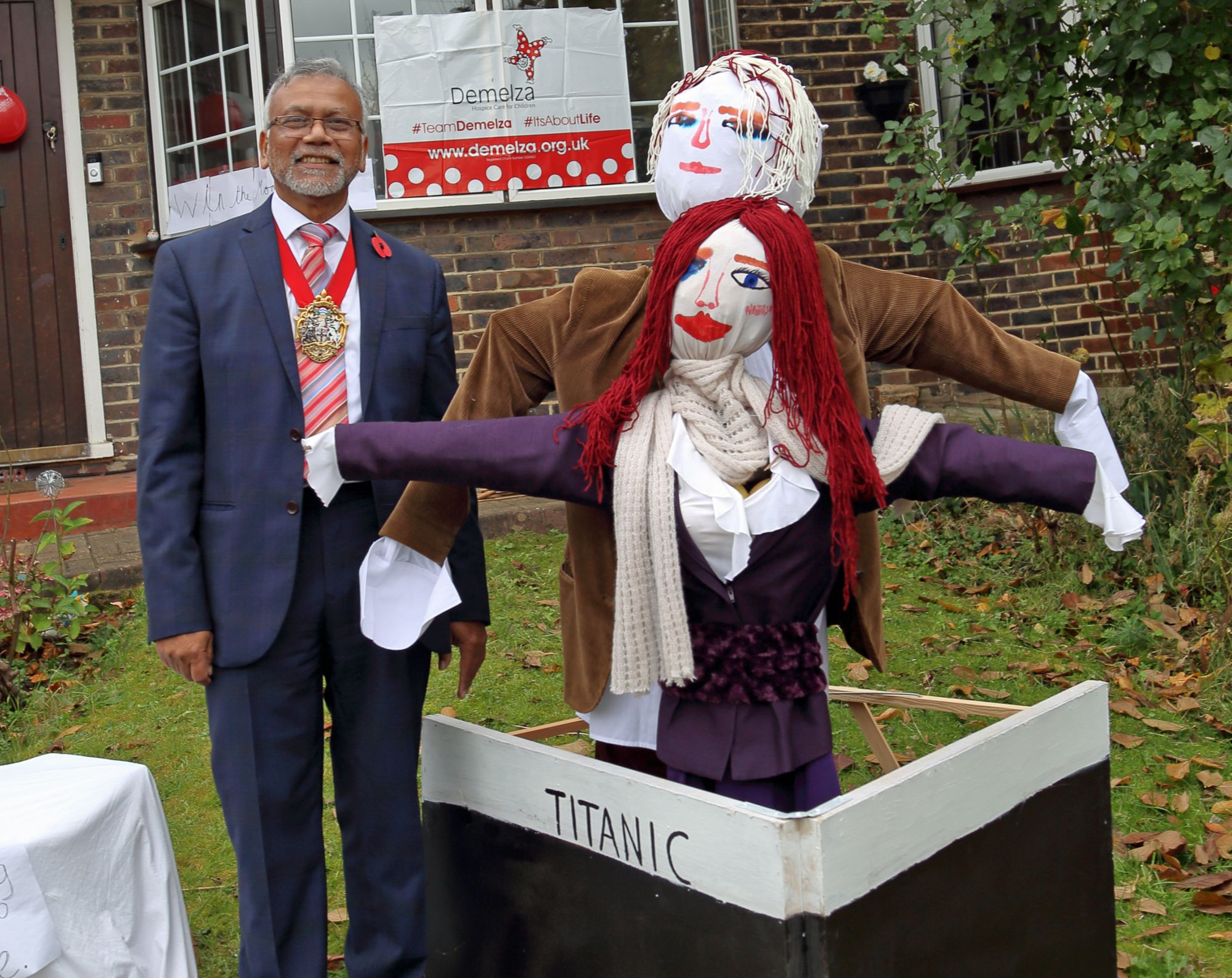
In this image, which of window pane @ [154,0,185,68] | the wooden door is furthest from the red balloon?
window pane @ [154,0,185,68]

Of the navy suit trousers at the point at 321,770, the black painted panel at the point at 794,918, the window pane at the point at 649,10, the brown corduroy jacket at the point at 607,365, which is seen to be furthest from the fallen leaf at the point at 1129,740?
the window pane at the point at 649,10

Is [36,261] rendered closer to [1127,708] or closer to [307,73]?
[307,73]

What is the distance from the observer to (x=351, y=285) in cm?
268

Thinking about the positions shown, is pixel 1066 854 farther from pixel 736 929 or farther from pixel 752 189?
pixel 752 189

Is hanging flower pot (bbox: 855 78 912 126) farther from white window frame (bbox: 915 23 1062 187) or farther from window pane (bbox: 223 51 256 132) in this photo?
window pane (bbox: 223 51 256 132)

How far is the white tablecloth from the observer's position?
A: 241 centimetres

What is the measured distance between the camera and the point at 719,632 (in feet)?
7.54

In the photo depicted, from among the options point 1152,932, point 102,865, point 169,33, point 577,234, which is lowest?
point 1152,932

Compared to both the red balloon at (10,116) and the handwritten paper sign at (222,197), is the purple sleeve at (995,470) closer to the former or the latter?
the handwritten paper sign at (222,197)

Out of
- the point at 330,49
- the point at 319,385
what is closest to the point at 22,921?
the point at 319,385

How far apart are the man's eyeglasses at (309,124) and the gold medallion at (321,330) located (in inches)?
13.4

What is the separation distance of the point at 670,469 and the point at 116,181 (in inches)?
230

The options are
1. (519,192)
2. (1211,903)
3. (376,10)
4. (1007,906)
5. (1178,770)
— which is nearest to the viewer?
(1007,906)

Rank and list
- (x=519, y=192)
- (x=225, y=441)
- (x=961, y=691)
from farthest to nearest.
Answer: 1. (x=519, y=192)
2. (x=961, y=691)
3. (x=225, y=441)
